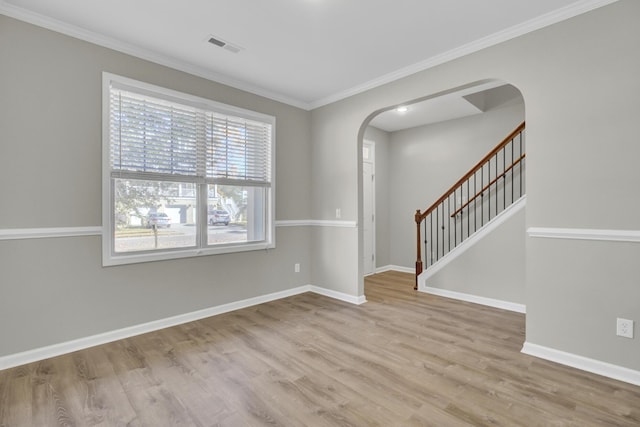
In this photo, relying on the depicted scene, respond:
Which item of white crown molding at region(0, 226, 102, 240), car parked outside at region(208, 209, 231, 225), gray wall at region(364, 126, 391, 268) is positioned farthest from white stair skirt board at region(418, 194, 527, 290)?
white crown molding at region(0, 226, 102, 240)

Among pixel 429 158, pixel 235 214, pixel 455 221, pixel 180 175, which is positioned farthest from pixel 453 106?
pixel 180 175

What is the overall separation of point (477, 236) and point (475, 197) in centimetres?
98

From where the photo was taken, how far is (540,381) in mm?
2148

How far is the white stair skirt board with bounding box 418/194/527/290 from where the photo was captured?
374 centimetres

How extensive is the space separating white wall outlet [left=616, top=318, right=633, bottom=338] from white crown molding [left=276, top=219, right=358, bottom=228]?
100 inches

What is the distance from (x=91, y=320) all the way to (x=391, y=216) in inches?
199

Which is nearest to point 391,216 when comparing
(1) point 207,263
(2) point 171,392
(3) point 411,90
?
(3) point 411,90

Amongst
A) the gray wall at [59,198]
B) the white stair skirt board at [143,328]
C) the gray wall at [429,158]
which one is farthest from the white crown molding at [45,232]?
the gray wall at [429,158]

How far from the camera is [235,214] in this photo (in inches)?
150

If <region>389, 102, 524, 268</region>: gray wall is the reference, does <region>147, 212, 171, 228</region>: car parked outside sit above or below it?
below

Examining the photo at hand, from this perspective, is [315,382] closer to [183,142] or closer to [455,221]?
[183,142]

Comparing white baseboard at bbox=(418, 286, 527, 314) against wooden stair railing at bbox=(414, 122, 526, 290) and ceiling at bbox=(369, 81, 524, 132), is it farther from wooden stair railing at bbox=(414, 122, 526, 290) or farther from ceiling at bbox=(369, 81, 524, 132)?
ceiling at bbox=(369, 81, 524, 132)

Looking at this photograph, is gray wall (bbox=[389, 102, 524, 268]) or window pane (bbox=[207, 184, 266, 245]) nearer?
window pane (bbox=[207, 184, 266, 245])

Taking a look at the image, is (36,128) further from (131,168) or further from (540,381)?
(540,381)
